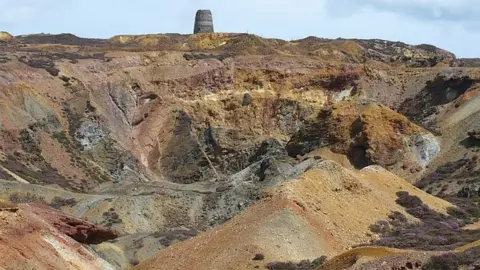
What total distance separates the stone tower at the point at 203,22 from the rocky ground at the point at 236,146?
7351mm

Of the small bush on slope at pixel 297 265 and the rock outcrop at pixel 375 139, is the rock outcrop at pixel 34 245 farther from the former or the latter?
the rock outcrop at pixel 375 139

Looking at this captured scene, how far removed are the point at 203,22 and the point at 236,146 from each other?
140 feet

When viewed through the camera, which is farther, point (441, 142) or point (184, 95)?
point (184, 95)

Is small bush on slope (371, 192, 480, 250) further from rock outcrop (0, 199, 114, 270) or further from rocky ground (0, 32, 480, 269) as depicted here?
rock outcrop (0, 199, 114, 270)

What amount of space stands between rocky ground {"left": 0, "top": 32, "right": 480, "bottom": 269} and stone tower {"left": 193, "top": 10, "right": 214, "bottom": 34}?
7351mm

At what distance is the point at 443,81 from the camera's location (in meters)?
100

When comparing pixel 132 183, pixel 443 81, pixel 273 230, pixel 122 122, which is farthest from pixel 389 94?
pixel 273 230

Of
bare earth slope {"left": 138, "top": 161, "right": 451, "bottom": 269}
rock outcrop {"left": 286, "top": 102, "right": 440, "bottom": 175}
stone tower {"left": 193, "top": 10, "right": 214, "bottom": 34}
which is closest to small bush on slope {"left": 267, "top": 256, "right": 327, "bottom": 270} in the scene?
bare earth slope {"left": 138, "top": 161, "right": 451, "bottom": 269}

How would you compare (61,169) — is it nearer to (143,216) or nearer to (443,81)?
(143,216)

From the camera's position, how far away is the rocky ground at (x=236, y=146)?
41.8m

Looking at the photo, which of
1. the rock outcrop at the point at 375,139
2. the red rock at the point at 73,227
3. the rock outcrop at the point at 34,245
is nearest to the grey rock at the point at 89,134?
the rock outcrop at the point at 375,139

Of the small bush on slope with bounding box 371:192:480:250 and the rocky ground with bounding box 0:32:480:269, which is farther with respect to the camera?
the rocky ground with bounding box 0:32:480:269

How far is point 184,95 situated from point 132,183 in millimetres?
29450

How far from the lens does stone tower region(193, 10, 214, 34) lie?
13788 centimetres
